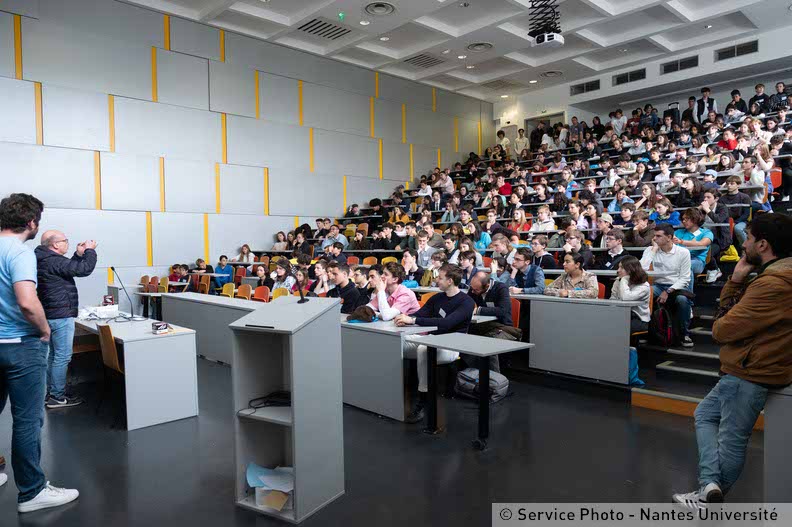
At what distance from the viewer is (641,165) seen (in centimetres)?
911

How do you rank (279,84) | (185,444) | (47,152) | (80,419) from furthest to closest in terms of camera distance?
1. (279,84)
2. (47,152)
3. (80,419)
4. (185,444)

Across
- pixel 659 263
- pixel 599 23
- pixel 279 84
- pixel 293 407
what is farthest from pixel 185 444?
pixel 599 23

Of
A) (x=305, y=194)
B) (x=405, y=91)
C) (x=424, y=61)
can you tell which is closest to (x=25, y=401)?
(x=305, y=194)

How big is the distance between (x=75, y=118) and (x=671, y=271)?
9.79 metres

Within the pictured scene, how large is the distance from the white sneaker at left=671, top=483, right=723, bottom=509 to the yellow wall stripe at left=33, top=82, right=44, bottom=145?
10407 mm

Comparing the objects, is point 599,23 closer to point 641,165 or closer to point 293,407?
point 641,165

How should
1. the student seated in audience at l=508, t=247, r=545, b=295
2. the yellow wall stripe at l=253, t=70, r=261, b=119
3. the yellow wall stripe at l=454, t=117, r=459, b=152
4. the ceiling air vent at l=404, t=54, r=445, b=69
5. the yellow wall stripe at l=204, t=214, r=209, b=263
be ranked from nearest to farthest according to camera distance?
the student seated in audience at l=508, t=247, r=545, b=295
the yellow wall stripe at l=204, t=214, r=209, b=263
the yellow wall stripe at l=253, t=70, r=261, b=119
the ceiling air vent at l=404, t=54, r=445, b=69
the yellow wall stripe at l=454, t=117, r=459, b=152

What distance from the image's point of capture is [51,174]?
8.93m

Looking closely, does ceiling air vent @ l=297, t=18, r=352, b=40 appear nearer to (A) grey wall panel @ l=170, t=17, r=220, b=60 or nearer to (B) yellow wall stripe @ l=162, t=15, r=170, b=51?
(A) grey wall panel @ l=170, t=17, r=220, b=60

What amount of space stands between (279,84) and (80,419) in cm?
952

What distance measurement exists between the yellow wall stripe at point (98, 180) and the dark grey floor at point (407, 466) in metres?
6.26

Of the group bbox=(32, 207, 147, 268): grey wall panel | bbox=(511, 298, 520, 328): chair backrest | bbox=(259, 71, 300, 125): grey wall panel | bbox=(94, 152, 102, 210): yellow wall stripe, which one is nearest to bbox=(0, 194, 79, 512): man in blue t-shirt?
bbox=(511, 298, 520, 328): chair backrest

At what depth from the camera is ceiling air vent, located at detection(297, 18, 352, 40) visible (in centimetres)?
1088

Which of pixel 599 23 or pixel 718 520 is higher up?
pixel 599 23
